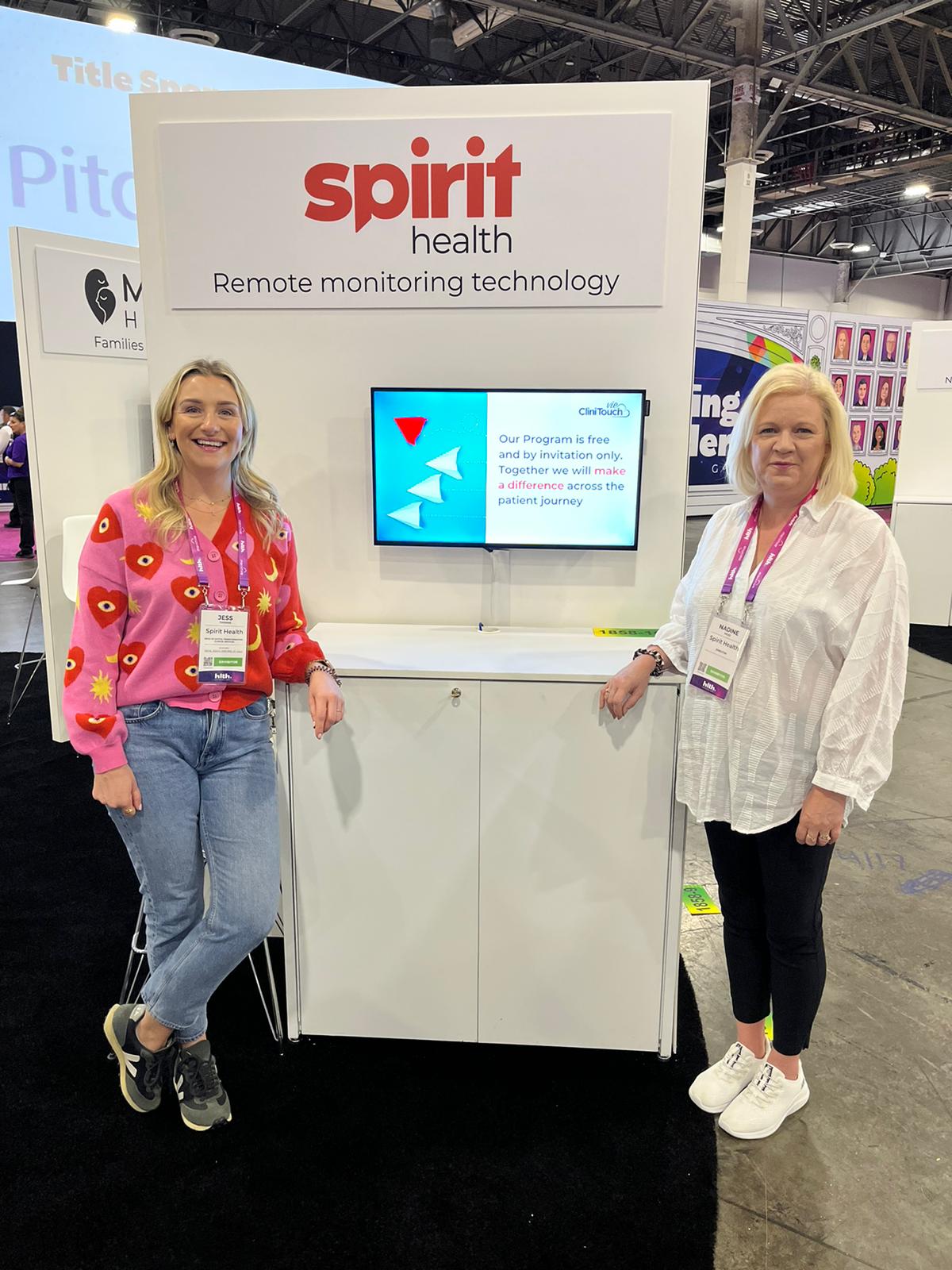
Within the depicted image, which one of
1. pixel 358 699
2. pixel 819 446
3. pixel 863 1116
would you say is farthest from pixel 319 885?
pixel 819 446

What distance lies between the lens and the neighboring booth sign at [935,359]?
6.65 m

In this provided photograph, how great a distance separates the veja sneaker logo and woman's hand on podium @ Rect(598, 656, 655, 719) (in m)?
1.23

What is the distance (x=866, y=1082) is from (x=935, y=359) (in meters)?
6.30

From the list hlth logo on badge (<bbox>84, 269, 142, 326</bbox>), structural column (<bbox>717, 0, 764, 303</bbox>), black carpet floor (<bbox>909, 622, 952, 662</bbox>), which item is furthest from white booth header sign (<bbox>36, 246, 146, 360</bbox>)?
structural column (<bbox>717, 0, 764, 303</bbox>)

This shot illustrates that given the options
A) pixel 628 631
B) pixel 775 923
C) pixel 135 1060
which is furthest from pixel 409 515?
pixel 135 1060

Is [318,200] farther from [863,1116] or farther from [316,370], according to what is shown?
[863,1116]

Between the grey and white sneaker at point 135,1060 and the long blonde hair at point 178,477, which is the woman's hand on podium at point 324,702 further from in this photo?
the grey and white sneaker at point 135,1060

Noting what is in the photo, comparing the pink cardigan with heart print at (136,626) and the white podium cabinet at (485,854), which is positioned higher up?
the pink cardigan with heart print at (136,626)

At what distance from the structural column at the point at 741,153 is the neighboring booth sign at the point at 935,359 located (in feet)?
12.0

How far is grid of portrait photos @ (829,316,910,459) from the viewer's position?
11.0m

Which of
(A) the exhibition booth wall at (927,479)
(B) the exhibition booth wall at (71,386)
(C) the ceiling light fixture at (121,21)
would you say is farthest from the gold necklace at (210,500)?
(C) the ceiling light fixture at (121,21)

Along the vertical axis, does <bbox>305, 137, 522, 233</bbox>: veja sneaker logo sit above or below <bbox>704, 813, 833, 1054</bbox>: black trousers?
above

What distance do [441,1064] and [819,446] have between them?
165cm

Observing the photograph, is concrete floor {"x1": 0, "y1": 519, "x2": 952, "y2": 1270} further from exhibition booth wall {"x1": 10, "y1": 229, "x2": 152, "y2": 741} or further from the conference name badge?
exhibition booth wall {"x1": 10, "y1": 229, "x2": 152, "y2": 741}
